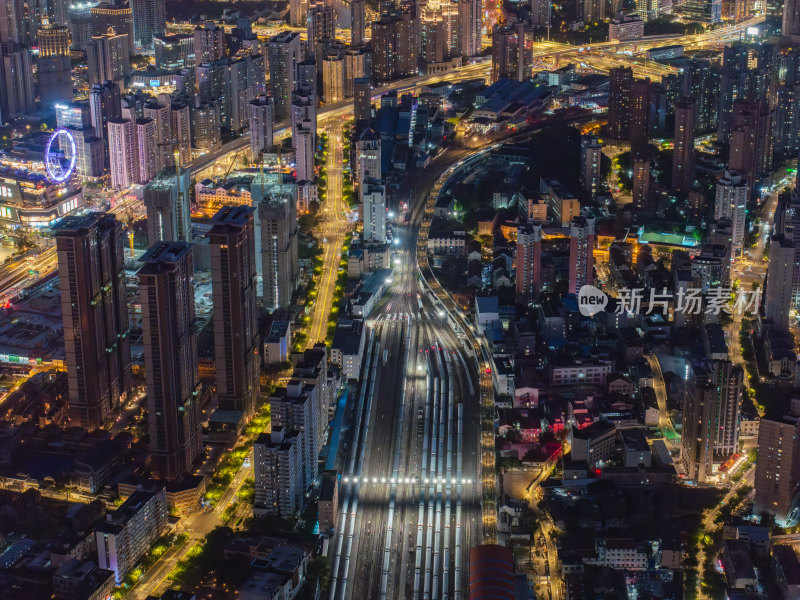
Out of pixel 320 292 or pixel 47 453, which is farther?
pixel 320 292

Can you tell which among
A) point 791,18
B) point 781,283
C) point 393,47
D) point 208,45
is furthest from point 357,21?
point 781,283

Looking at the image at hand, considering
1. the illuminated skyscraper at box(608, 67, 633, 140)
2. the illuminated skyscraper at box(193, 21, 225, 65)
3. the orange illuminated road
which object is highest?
the illuminated skyscraper at box(193, 21, 225, 65)

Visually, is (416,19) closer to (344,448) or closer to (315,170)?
(315,170)

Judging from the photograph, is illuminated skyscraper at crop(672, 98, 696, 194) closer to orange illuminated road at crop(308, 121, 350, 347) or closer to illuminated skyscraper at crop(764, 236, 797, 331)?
illuminated skyscraper at crop(764, 236, 797, 331)

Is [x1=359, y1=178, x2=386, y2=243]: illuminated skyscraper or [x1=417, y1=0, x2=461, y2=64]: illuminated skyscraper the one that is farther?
[x1=417, y1=0, x2=461, y2=64]: illuminated skyscraper

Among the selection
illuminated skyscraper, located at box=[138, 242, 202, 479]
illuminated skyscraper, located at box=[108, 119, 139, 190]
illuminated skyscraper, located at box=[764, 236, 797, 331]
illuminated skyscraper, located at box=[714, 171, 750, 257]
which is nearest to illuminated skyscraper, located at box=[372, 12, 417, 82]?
illuminated skyscraper, located at box=[108, 119, 139, 190]

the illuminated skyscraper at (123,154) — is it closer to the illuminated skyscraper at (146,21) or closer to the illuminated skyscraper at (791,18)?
the illuminated skyscraper at (146,21)

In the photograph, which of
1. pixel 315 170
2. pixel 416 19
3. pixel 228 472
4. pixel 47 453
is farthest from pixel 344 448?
pixel 416 19

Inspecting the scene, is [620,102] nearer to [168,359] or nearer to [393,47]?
[393,47]
